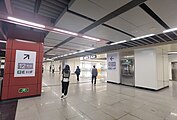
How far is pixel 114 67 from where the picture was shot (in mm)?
9633

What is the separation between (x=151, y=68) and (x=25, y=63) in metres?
7.41

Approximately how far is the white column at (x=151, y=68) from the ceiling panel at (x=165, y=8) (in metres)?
4.16

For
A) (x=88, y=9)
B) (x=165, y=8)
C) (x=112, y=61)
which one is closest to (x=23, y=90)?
(x=88, y=9)

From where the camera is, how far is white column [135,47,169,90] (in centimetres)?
673

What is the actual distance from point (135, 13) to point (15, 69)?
5026mm

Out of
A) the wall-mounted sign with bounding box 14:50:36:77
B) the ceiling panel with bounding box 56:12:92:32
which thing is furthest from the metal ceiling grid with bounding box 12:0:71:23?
the wall-mounted sign with bounding box 14:50:36:77

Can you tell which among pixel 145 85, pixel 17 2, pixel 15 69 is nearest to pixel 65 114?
pixel 15 69

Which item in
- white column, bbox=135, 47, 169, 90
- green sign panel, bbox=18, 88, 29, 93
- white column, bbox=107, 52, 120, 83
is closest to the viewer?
green sign panel, bbox=18, 88, 29, 93

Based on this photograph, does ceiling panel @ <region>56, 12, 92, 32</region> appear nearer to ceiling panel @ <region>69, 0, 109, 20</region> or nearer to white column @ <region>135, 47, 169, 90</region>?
ceiling panel @ <region>69, 0, 109, 20</region>

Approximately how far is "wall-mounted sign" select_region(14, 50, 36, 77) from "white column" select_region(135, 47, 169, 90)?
6894 mm

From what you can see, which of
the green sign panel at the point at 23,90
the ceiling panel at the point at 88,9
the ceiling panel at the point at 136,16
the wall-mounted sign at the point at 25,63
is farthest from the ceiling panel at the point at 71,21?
the green sign panel at the point at 23,90

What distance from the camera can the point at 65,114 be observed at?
10.0 feet

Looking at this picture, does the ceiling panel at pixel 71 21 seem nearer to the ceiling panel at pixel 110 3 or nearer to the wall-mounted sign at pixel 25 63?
the ceiling panel at pixel 110 3

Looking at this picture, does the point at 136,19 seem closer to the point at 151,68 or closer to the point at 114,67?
the point at 151,68
